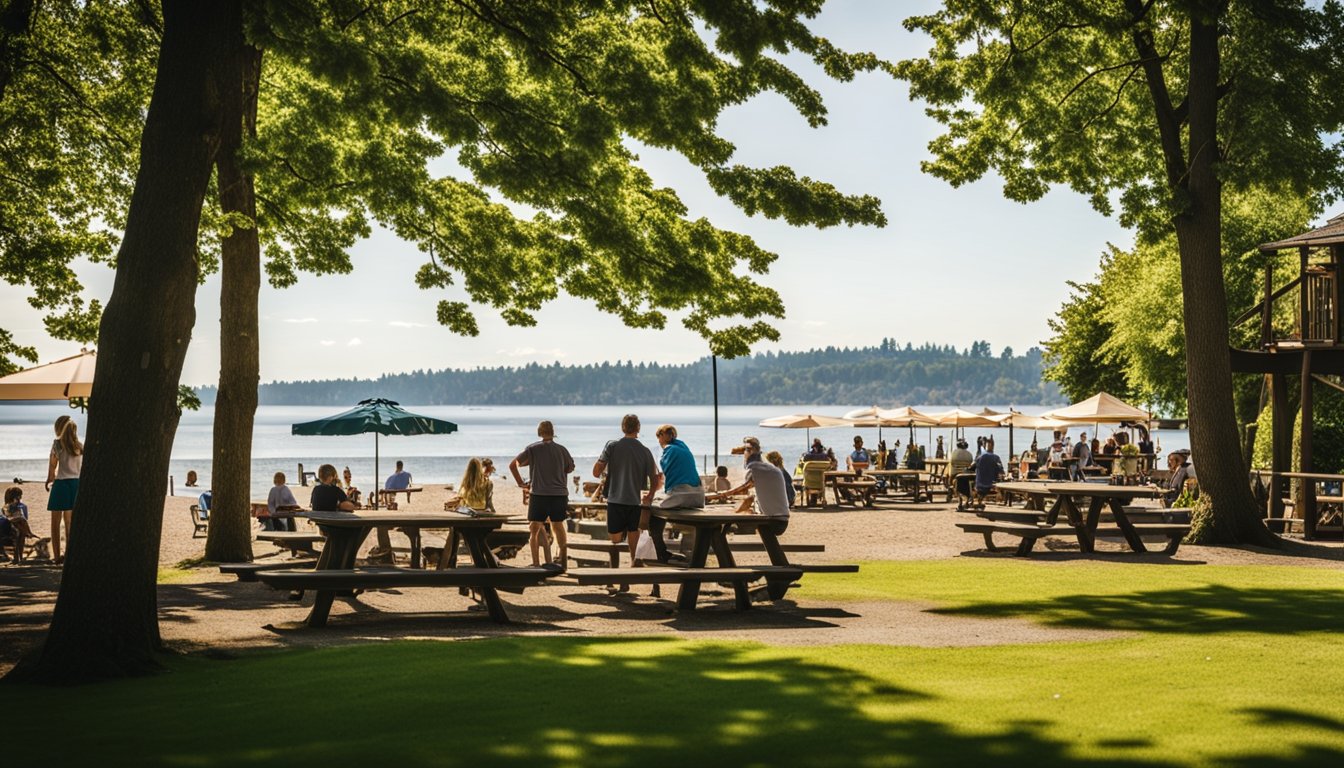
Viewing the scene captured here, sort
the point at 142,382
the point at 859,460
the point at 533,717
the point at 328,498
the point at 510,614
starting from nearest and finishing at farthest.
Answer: the point at 533,717 → the point at 142,382 → the point at 510,614 → the point at 328,498 → the point at 859,460

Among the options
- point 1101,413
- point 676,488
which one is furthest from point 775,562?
point 1101,413

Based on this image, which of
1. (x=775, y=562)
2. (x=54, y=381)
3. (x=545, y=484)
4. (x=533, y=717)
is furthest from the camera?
(x=54, y=381)

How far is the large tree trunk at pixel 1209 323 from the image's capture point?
65.6 ft

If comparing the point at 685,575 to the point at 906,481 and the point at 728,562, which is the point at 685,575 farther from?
the point at 906,481

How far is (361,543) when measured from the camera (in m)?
12.0

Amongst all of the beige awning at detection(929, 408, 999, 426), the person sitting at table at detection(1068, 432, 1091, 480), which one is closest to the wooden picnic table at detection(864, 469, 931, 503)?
the beige awning at detection(929, 408, 999, 426)

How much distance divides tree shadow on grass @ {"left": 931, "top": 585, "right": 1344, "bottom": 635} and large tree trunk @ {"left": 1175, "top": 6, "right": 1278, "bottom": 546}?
6.55m

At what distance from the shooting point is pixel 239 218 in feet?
45.9

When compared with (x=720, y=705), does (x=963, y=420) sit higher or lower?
higher

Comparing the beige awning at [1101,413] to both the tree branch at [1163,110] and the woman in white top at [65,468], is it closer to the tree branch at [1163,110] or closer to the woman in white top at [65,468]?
the tree branch at [1163,110]

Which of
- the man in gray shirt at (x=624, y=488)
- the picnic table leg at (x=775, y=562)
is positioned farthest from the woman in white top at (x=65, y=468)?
the picnic table leg at (x=775, y=562)

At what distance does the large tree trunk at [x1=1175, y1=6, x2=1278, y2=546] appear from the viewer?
65.6 feet

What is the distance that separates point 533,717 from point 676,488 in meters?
6.70

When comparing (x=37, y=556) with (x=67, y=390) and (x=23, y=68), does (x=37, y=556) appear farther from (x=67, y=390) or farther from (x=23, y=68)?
(x=23, y=68)
